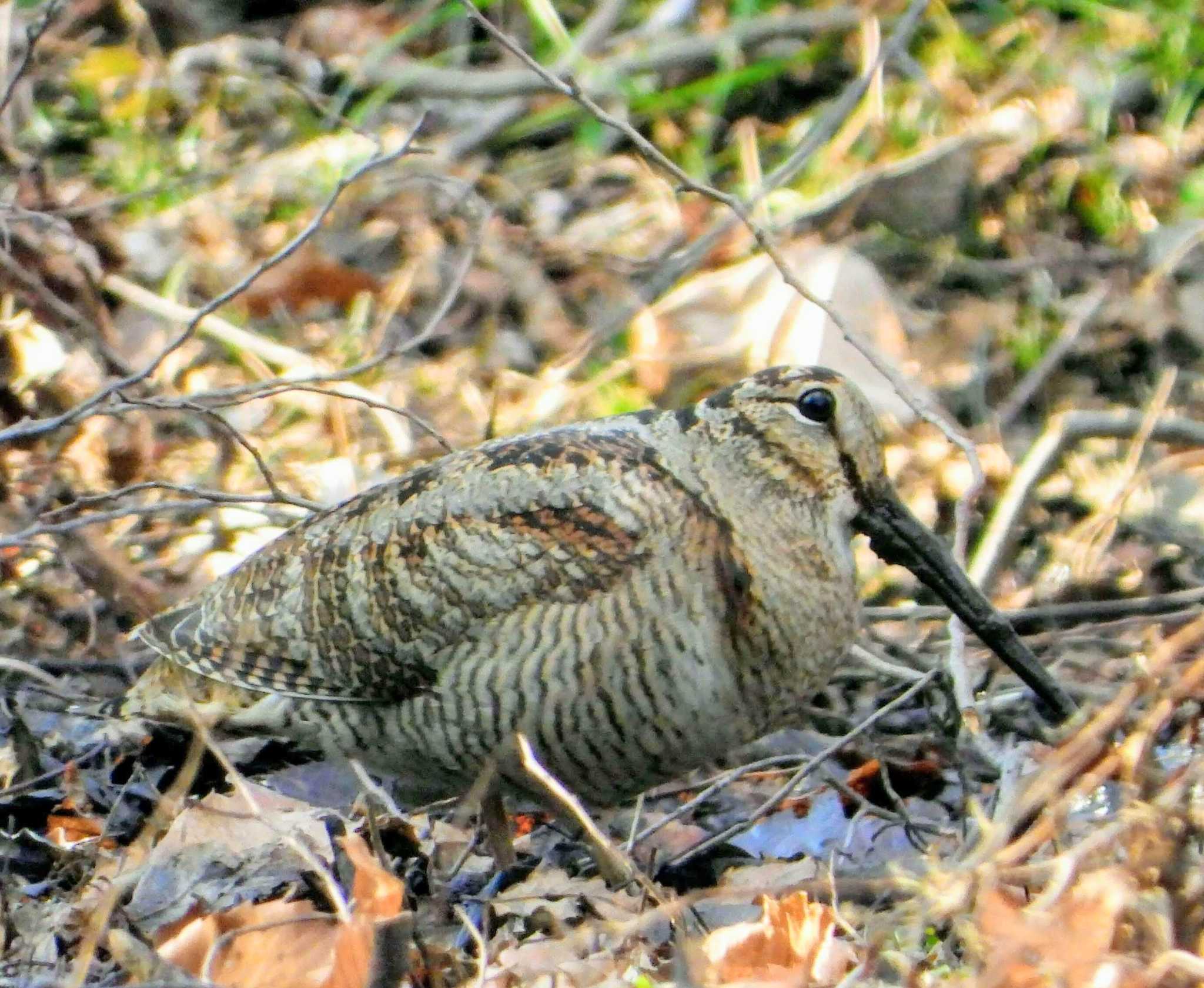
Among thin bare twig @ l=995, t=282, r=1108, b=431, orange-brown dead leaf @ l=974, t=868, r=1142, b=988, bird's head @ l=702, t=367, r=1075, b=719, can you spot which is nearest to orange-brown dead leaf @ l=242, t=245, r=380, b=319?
thin bare twig @ l=995, t=282, r=1108, b=431

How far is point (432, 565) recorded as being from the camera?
3.57 metres

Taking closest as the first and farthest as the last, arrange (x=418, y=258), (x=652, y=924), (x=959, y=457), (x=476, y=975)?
1. (x=476, y=975)
2. (x=652, y=924)
3. (x=959, y=457)
4. (x=418, y=258)

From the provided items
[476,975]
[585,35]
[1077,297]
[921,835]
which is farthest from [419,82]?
[476,975]

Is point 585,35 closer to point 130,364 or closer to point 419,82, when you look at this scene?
point 419,82

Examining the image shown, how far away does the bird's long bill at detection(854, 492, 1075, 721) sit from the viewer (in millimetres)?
3676

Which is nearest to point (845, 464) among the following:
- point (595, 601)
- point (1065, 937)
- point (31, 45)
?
point (595, 601)

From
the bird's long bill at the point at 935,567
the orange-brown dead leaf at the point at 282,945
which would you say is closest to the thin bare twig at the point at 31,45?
the bird's long bill at the point at 935,567

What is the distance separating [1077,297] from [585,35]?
2006 mm

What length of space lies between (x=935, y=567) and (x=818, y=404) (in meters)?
0.42

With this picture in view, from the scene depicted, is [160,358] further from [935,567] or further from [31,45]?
[935,567]

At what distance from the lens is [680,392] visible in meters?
5.75

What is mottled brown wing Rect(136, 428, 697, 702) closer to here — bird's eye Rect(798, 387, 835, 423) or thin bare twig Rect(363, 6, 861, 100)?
bird's eye Rect(798, 387, 835, 423)

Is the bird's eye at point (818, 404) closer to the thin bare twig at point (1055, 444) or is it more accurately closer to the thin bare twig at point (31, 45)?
the thin bare twig at point (1055, 444)

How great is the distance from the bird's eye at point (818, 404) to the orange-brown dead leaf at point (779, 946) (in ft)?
4.10
